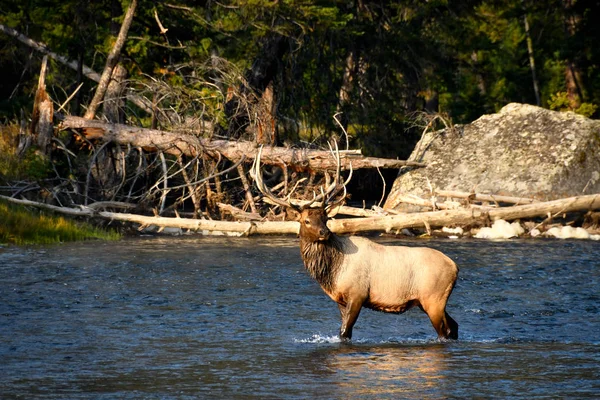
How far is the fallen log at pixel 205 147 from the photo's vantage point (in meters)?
19.7

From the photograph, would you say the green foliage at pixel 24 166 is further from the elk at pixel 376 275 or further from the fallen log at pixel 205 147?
the elk at pixel 376 275

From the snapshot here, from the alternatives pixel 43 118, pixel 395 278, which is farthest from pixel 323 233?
pixel 43 118

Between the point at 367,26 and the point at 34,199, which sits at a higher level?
the point at 367,26

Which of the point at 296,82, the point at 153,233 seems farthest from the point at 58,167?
the point at 296,82

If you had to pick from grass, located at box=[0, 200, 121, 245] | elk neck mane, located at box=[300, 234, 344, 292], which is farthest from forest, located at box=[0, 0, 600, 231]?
elk neck mane, located at box=[300, 234, 344, 292]

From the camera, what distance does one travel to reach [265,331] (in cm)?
1051

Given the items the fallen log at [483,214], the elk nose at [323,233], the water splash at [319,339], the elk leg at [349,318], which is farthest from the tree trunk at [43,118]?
the elk leg at [349,318]

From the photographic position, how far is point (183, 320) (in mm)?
11102

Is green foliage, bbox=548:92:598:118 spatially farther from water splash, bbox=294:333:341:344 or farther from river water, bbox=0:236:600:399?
water splash, bbox=294:333:341:344

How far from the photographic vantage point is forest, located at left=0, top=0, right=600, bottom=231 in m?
20.2

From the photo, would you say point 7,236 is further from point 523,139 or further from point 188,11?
point 523,139

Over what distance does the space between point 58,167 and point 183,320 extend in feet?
35.5

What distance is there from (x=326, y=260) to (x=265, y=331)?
3.38ft

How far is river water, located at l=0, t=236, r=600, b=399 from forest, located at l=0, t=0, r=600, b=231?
391cm
